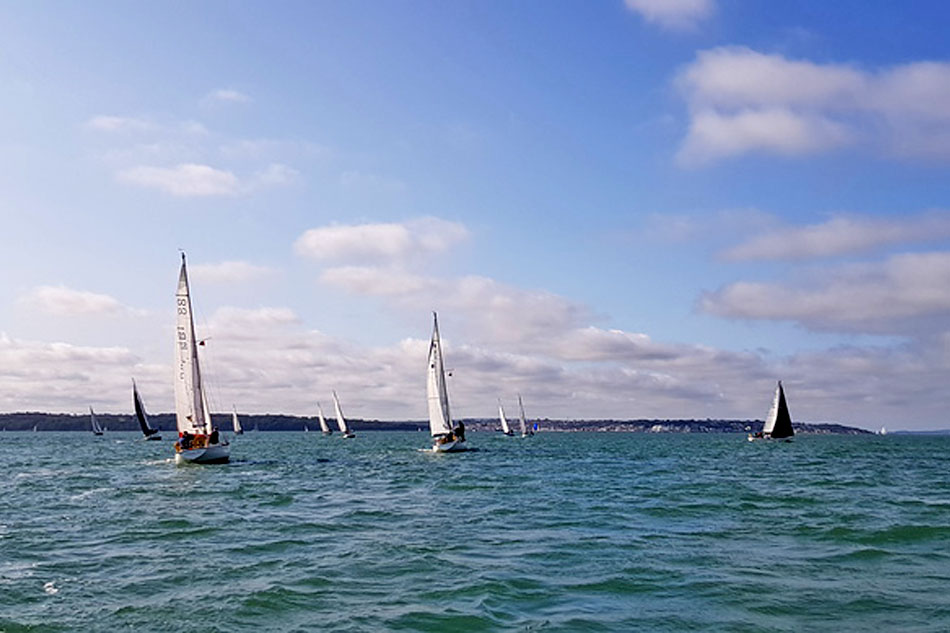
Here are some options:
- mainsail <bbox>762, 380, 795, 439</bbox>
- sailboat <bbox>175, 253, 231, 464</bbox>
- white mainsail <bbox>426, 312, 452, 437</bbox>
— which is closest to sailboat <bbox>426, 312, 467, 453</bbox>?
white mainsail <bbox>426, 312, 452, 437</bbox>

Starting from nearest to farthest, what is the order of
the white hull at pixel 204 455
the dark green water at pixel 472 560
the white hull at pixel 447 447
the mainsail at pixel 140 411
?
the dark green water at pixel 472 560 → the white hull at pixel 204 455 → the white hull at pixel 447 447 → the mainsail at pixel 140 411

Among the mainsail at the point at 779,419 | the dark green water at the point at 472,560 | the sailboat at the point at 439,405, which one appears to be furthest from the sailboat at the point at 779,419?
the dark green water at the point at 472,560

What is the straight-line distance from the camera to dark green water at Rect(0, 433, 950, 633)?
16109mm

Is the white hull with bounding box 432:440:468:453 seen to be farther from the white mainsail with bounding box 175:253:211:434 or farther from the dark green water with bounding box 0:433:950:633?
the dark green water with bounding box 0:433:950:633

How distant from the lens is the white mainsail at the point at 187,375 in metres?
63.7

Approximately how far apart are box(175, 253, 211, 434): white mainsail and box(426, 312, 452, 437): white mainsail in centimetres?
2631

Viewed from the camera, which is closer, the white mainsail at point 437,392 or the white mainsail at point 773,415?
A: the white mainsail at point 437,392

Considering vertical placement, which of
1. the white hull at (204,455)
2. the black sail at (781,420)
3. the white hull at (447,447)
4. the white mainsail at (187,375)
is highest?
the white mainsail at (187,375)

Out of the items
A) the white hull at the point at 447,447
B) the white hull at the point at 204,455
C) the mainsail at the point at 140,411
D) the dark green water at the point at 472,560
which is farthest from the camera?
the mainsail at the point at 140,411

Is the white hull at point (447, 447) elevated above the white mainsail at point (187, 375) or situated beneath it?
situated beneath

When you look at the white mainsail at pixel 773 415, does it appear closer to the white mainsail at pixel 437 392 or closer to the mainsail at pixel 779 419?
the mainsail at pixel 779 419

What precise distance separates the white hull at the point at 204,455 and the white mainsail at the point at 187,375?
238 cm

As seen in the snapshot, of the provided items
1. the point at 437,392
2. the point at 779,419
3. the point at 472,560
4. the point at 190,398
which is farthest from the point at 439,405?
the point at 779,419

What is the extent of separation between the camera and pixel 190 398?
63938mm
